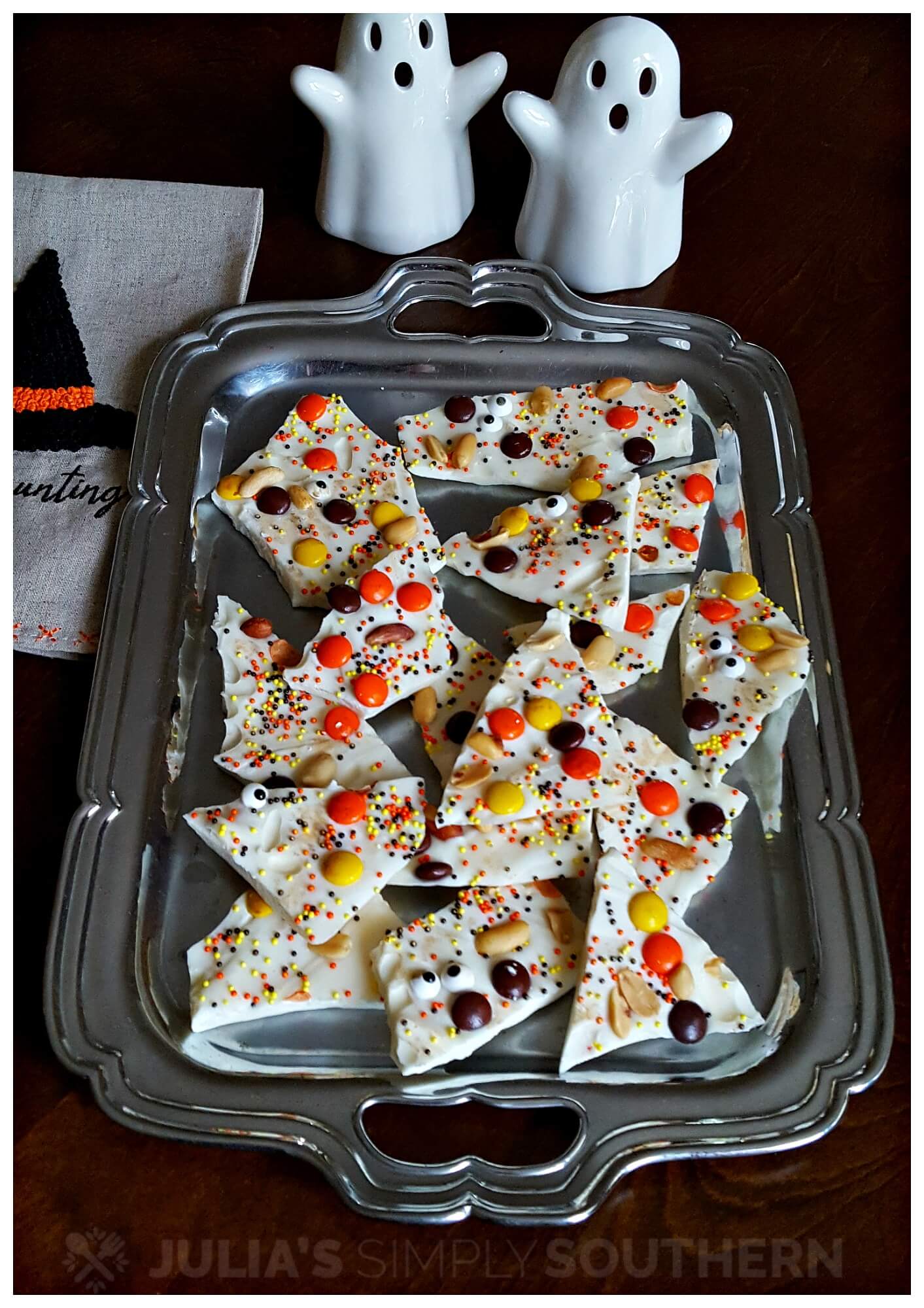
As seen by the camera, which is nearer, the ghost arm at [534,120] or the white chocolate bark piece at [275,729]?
the white chocolate bark piece at [275,729]

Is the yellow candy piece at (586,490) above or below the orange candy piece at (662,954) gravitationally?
above

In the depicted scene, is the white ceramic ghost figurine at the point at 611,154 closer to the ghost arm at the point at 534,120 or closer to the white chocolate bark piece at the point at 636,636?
the ghost arm at the point at 534,120

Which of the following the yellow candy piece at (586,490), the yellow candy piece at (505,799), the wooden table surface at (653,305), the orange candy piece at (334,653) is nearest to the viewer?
the wooden table surface at (653,305)

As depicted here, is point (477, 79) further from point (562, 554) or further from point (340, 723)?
point (340, 723)

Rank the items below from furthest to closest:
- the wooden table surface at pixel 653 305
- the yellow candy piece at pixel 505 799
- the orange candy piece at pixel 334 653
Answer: the orange candy piece at pixel 334 653, the yellow candy piece at pixel 505 799, the wooden table surface at pixel 653 305

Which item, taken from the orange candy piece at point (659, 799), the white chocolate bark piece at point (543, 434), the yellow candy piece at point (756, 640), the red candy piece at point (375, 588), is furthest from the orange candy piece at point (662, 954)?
the white chocolate bark piece at point (543, 434)

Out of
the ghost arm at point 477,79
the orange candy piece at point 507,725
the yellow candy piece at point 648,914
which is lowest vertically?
the yellow candy piece at point 648,914

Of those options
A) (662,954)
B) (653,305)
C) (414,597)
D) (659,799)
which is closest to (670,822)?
(659,799)
